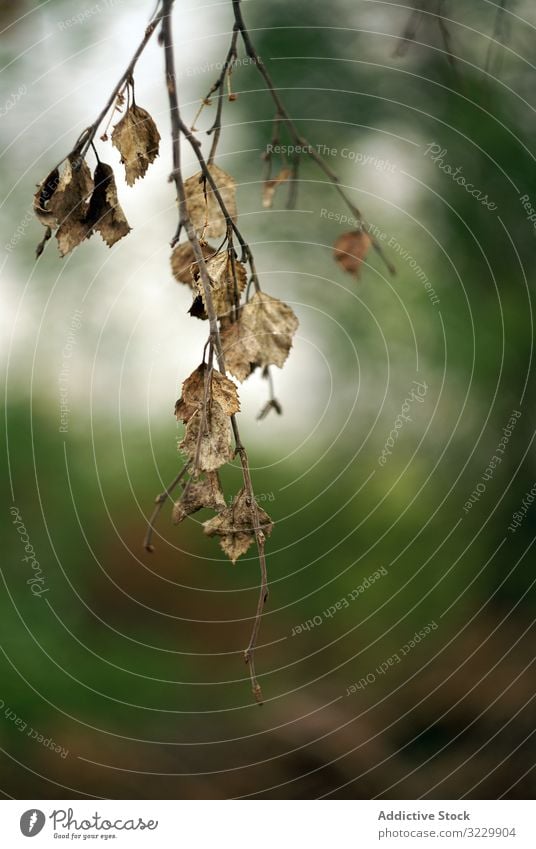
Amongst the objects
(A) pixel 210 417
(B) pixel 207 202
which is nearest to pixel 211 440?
(A) pixel 210 417

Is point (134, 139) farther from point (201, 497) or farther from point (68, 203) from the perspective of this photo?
point (201, 497)

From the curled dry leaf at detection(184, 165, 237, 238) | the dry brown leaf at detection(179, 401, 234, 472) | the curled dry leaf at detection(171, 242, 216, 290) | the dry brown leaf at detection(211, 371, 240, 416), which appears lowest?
the dry brown leaf at detection(179, 401, 234, 472)

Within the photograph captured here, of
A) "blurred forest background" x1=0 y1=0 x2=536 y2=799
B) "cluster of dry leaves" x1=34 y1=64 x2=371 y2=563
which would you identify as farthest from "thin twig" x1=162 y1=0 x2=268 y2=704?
"blurred forest background" x1=0 y1=0 x2=536 y2=799

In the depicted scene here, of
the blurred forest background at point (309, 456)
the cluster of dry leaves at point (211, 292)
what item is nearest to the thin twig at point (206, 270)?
the cluster of dry leaves at point (211, 292)

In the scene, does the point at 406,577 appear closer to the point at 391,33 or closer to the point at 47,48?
the point at 391,33

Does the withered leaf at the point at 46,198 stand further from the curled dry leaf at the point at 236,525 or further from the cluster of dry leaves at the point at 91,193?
the curled dry leaf at the point at 236,525

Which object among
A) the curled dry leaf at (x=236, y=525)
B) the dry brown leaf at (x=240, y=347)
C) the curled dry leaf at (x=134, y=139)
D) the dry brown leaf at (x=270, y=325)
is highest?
the curled dry leaf at (x=134, y=139)

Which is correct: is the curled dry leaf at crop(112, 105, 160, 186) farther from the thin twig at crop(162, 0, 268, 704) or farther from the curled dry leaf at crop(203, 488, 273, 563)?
the curled dry leaf at crop(203, 488, 273, 563)

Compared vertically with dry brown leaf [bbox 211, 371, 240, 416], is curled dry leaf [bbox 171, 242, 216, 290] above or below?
above
